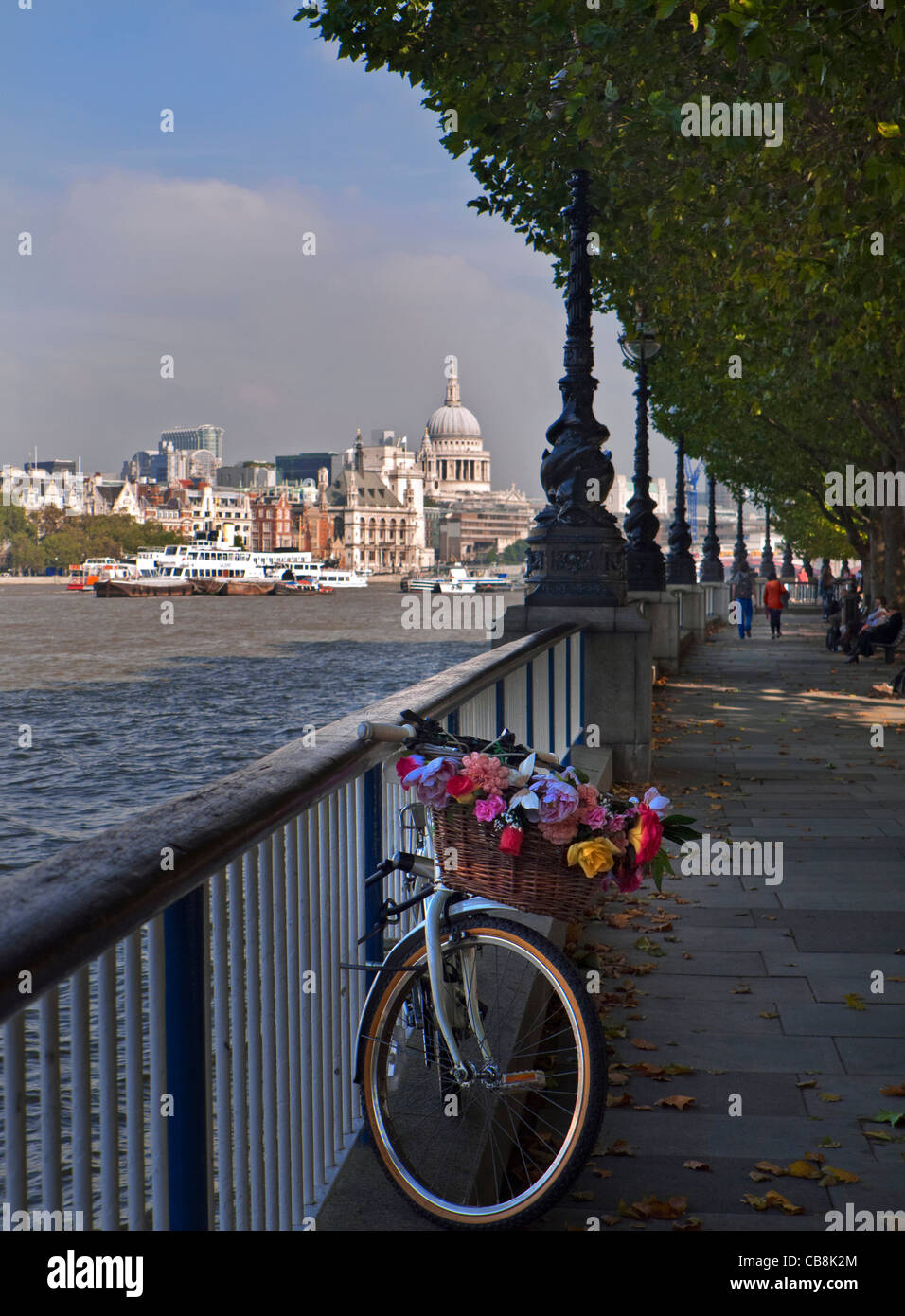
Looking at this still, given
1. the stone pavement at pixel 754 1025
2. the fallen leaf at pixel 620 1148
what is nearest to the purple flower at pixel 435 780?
the stone pavement at pixel 754 1025

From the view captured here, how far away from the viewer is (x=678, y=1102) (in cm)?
500

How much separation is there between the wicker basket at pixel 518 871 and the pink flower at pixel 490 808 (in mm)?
59

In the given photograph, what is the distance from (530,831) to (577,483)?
836 centimetres

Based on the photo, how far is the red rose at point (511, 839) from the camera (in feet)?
11.9

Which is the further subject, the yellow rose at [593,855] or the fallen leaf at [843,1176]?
the fallen leaf at [843,1176]

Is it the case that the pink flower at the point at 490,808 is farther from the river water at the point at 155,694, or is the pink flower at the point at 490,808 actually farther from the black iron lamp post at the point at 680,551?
the black iron lamp post at the point at 680,551

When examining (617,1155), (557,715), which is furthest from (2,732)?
(617,1155)

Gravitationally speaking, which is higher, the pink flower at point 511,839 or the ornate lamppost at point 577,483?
the ornate lamppost at point 577,483

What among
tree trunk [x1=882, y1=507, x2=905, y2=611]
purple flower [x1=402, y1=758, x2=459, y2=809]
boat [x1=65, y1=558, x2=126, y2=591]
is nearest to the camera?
purple flower [x1=402, y1=758, x2=459, y2=809]

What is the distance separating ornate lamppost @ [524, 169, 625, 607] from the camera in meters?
11.7

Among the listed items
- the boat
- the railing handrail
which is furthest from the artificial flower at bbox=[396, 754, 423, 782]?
the boat

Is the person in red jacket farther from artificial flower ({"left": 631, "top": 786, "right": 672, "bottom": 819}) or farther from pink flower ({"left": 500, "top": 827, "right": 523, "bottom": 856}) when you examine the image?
pink flower ({"left": 500, "top": 827, "right": 523, "bottom": 856})

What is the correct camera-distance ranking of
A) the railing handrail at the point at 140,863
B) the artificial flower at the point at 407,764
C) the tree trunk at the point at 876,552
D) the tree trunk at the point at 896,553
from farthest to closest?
the tree trunk at the point at 876,552 < the tree trunk at the point at 896,553 < the artificial flower at the point at 407,764 < the railing handrail at the point at 140,863

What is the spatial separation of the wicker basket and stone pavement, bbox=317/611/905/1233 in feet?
2.81
